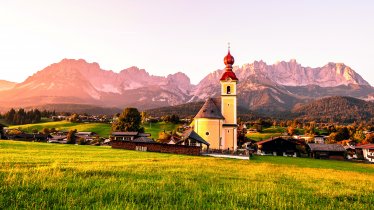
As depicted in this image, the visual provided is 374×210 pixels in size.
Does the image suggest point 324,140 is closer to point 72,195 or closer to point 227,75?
point 227,75

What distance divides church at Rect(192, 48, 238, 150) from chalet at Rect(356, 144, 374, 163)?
179 feet

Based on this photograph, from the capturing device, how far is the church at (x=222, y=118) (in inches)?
2667

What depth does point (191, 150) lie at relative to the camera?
55344 mm

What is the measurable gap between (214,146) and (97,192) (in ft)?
192

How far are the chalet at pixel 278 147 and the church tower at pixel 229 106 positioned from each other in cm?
3184

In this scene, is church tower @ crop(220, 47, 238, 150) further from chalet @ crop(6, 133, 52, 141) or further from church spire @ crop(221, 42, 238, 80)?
chalet @ crop(6, 133, 52, 141)

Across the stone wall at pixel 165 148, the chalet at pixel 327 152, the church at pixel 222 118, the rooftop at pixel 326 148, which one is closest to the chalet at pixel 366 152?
the chalet at pixel 327 152

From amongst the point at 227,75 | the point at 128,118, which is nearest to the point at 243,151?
the point at 227,75

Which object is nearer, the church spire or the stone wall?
the stone wall

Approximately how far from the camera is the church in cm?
6775

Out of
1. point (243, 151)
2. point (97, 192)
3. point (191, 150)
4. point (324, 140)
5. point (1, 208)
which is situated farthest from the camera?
point (324, 140)

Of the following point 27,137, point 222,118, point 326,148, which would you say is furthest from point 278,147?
point 27,137

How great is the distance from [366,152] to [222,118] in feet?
210

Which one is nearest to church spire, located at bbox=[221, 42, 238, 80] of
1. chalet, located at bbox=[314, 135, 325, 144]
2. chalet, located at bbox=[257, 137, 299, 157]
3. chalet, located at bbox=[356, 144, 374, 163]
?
chalet, located at bbox=[257, 137, 299, 157]
